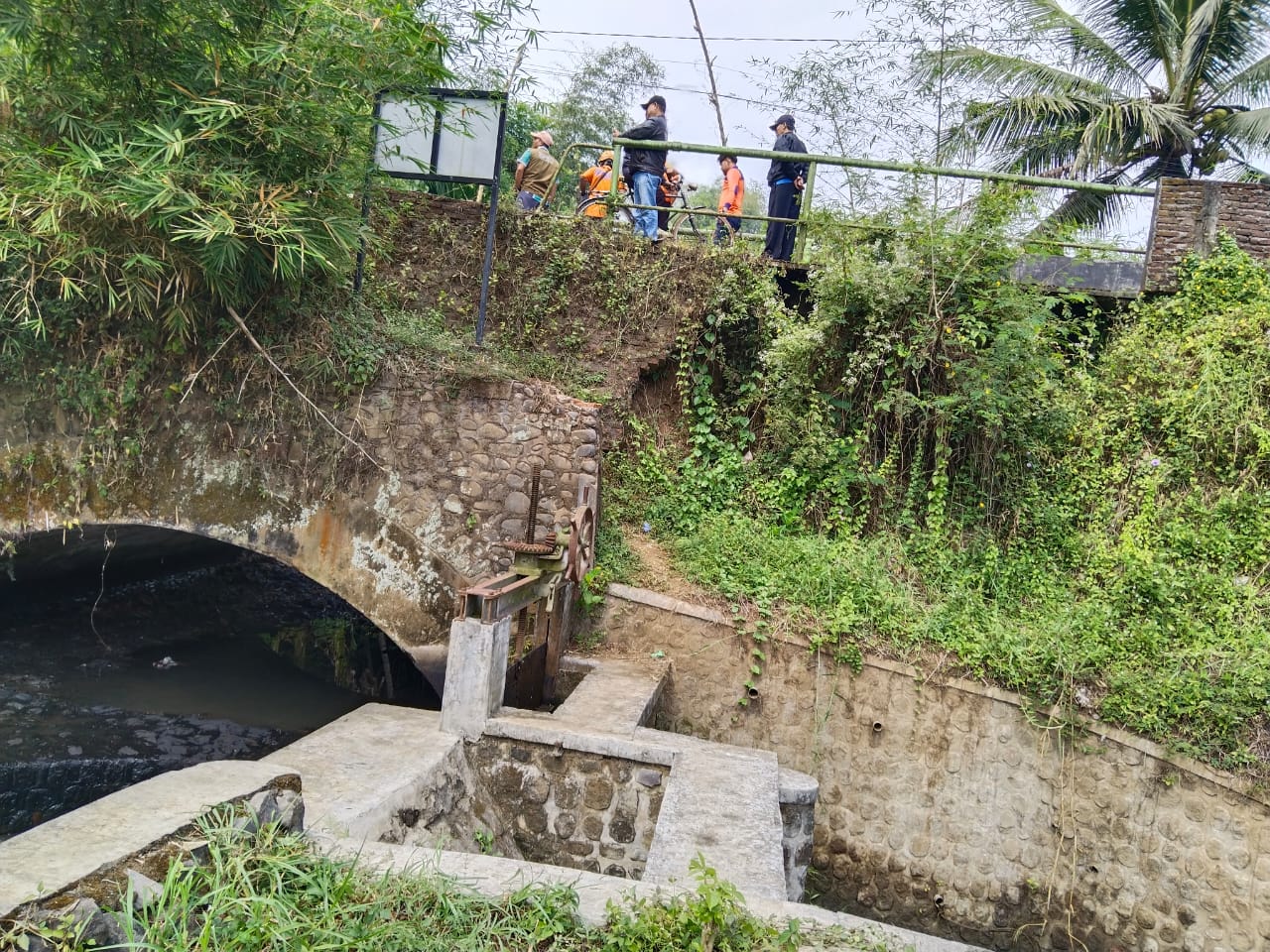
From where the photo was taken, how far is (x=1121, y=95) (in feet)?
38.7

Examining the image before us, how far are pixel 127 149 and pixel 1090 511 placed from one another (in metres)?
7.87

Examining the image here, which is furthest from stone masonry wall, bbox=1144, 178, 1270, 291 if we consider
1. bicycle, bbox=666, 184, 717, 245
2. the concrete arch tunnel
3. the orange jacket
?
the concrete arch tunnel

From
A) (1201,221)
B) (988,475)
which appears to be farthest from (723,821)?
(1201,221)

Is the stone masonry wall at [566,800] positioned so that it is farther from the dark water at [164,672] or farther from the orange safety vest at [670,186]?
the orange safety vest at [670,186]

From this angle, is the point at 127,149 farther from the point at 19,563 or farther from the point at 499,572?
the point at 19,563

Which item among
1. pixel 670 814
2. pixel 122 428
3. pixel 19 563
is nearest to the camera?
pixel 670 814

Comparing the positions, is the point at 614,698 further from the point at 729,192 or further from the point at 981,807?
the point at 729,192

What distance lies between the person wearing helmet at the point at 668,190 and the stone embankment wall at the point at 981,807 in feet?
14.5

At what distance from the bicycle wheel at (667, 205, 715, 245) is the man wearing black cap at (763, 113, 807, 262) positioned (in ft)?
2.19

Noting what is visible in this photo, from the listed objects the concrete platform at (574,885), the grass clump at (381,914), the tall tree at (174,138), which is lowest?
the concrete platform at (574,885)

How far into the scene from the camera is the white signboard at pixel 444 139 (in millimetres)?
6789

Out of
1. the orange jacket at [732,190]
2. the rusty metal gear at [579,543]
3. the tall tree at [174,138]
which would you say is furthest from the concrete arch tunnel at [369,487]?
the orange jacket at [732,190]

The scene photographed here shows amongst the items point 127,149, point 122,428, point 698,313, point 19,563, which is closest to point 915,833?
point 698,313

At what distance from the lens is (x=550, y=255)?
8477 millimetres
